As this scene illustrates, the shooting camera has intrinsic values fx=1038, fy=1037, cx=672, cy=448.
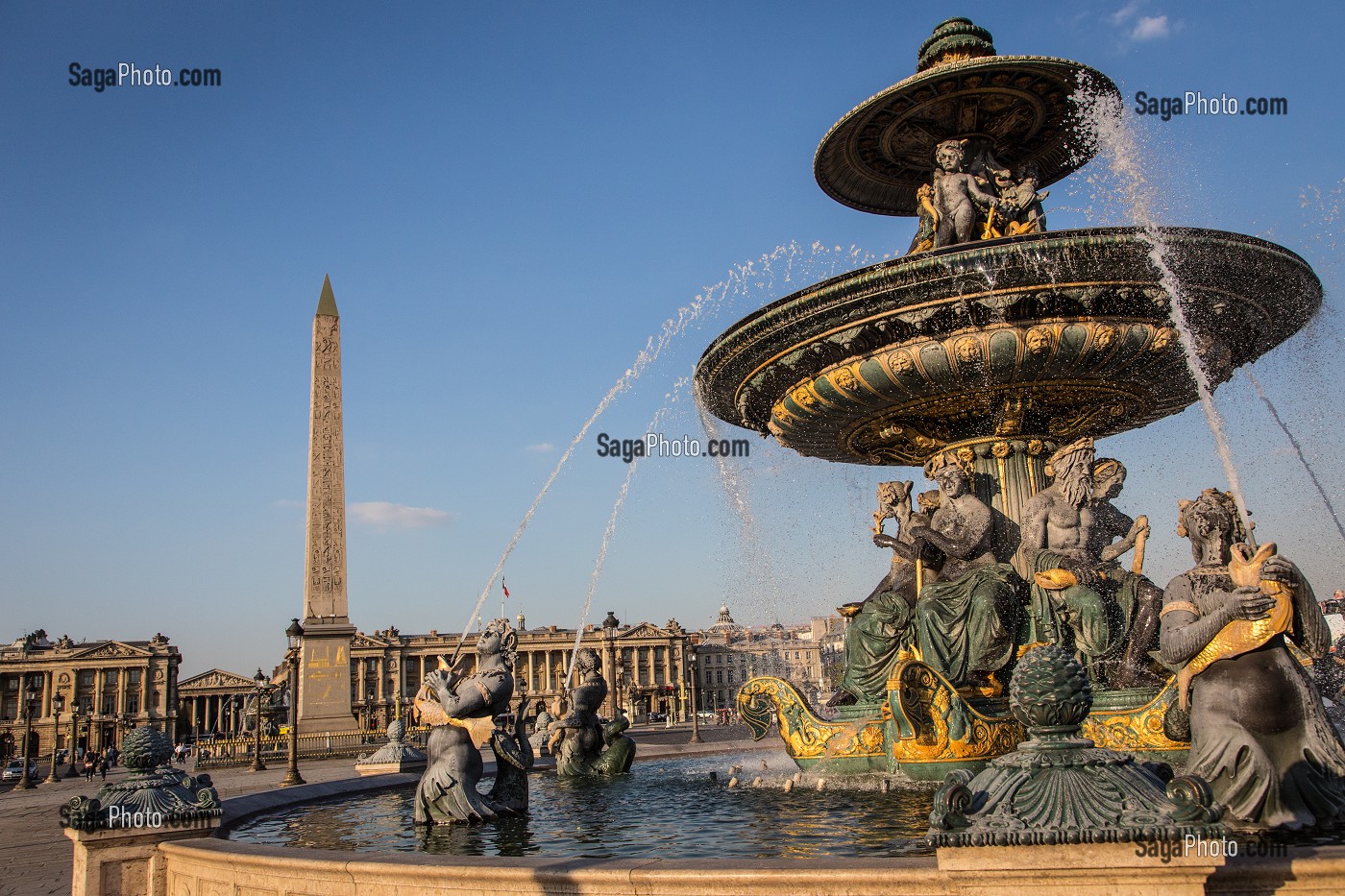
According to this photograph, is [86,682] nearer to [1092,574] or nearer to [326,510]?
[326,510]

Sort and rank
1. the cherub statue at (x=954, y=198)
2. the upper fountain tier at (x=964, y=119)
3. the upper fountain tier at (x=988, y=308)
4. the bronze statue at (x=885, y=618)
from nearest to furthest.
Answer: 1. the upper fountain tier at (x=988, y=308)
2. the bronze statue at (x=885, y=618)
3. the upper fountain tier at (x=964, y=119)
4. the cherub statue at (x=954, y=198)

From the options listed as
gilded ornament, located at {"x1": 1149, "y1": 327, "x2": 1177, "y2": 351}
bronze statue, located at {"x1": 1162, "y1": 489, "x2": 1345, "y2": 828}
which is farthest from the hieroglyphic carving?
bronze statue, located at {"x1": 1162, "y1": 489, "x2": 1345, "y2": 828}

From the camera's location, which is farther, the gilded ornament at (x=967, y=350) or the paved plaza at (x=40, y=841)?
the gilded ornament at (x=967, y=350)

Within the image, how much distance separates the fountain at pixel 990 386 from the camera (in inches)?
314

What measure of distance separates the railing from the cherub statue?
2306 centimetres

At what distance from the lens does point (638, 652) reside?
431ft

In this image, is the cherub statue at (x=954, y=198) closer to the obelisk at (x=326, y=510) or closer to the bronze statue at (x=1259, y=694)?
the bronze statue at (x=1259, y=694)

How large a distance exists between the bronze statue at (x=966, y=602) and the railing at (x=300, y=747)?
73.9ft

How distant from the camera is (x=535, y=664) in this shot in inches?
4852

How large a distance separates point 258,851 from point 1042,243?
6.64 m

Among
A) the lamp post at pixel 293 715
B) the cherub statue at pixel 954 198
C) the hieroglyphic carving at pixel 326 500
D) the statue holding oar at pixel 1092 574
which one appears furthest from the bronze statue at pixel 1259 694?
the hieroglyphic carving at pixel 326 500

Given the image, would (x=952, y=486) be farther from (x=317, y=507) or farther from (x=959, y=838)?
(x=317, y=507)

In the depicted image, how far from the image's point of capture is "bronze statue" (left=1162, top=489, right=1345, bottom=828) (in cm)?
462

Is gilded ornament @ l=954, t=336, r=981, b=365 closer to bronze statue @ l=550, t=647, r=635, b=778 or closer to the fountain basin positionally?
the fountain basin
